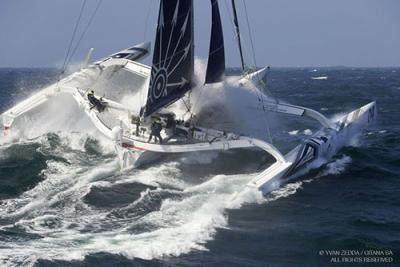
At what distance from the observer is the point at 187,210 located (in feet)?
35.3

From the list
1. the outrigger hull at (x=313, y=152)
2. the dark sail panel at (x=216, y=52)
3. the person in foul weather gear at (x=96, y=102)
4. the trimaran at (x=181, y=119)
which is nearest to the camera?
the outrigger hull at (x=313, y=152)

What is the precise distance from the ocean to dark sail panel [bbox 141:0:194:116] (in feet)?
6.25

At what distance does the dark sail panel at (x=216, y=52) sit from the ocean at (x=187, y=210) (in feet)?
7.40

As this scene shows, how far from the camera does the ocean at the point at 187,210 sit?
8.72 meters

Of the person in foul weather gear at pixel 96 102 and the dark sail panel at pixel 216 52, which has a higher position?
the dark sail panel at pixel 216 52

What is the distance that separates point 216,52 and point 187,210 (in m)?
5.67

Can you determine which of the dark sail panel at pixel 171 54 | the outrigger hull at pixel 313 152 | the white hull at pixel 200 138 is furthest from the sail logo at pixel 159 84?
the outrigger hull at pixel 313 152

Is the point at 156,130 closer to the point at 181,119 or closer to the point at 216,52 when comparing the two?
the point at 181,119

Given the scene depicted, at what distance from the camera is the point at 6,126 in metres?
16.5

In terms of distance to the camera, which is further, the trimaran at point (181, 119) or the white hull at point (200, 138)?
the trimaran at point (181, 119)

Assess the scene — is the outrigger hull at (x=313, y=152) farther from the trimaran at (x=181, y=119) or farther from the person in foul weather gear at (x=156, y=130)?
the person in foul weather gear at (x=156, y=130)

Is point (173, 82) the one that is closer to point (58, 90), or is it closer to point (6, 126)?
point (58, 90)

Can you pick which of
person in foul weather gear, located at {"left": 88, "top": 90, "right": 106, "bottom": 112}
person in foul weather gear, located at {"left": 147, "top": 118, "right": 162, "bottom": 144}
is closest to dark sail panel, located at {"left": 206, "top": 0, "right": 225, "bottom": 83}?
person in foul weather gear, located at {"left": 147, "top": 118, "right": 162, "bottom": 144}

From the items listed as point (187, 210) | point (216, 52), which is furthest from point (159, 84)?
point (187, 210)
